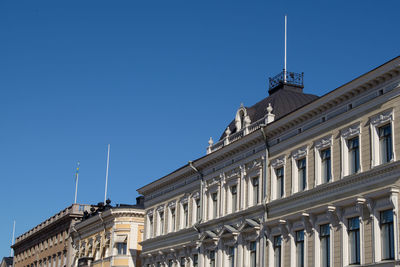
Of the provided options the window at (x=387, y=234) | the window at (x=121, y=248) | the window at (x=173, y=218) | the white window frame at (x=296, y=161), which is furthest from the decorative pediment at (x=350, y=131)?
the window at (x=121, y=248)

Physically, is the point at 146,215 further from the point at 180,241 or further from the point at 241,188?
the point at 241,188

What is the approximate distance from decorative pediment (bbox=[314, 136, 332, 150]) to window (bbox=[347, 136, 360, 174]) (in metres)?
1.34

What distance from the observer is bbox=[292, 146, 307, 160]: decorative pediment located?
108 feet

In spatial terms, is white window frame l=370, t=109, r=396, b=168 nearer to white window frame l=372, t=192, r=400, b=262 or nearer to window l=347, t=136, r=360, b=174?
window l=347, t=136, r=360, b=174

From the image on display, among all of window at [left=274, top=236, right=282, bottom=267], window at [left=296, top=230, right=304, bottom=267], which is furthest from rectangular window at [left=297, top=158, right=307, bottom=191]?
window at [left=274, top=236, right=282, bottom=267]

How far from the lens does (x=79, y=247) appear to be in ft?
222

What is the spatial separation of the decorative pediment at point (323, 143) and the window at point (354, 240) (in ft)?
13.3

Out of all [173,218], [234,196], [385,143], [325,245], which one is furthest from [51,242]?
[385,143]

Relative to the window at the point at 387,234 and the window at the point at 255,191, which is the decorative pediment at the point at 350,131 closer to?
the window at the point at 387,234

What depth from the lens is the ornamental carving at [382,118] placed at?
89.9 feet

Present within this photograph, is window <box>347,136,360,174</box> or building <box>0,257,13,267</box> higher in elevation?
building <box>0,257,13,267</box>

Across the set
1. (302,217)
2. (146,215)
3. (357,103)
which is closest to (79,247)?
(146,215)

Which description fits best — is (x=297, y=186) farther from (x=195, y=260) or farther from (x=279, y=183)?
(x=195, y=260)

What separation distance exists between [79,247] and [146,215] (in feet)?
59.2
